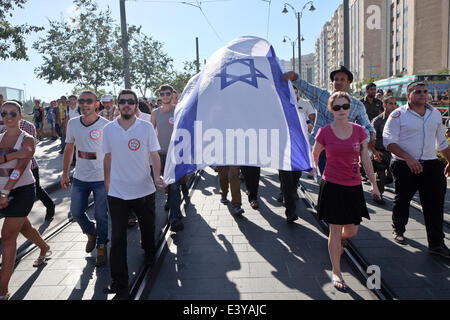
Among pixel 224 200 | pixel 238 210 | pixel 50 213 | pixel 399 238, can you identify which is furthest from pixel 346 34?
pixel 50 213

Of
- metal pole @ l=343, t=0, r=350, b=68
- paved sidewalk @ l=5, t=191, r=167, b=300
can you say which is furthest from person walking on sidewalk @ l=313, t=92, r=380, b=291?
metal pole @ l=343, t=0, r=350, b=68

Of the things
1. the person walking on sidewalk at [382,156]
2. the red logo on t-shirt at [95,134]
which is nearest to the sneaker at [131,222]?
the red logo on t-shirt at [95,134]

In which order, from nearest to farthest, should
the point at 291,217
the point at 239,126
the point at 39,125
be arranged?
the point at 239,126
the point at 291,217
the point at 39,125

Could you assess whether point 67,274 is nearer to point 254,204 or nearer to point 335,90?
point 254,204

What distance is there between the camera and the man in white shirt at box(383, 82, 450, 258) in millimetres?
4500

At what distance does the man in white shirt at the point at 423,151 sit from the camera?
450 cm

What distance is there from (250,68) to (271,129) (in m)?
0.80

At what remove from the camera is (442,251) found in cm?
436

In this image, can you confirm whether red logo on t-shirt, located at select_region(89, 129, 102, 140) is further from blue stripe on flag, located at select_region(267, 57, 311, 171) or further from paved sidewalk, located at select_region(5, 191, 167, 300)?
blue stripe on flag, located at select_region(267, 57, 311, 171)

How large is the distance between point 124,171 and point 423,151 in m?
3.50
